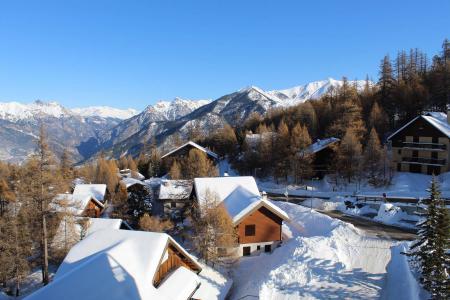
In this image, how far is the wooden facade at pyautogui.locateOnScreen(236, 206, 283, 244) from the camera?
1425 inches

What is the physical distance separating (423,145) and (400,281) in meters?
44.9

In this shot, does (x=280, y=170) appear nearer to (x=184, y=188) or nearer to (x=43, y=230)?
(x=184, y=188)

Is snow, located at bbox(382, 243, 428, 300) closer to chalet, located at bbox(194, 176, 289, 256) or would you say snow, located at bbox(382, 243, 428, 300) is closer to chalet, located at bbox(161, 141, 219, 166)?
chalet, located at bbox(194, 176, 289, 256)

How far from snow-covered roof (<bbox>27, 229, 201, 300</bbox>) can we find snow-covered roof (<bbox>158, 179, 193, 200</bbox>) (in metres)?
31.6

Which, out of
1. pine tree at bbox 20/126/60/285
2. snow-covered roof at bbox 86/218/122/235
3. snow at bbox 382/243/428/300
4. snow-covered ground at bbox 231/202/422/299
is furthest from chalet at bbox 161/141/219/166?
snow at bbox 382/243/428/300

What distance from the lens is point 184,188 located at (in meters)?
56.1

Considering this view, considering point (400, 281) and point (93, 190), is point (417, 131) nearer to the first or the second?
point (400, 281)

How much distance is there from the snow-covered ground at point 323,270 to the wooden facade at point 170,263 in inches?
230

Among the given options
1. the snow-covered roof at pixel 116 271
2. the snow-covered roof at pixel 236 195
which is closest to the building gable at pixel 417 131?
the snow-covered roof at pixel 236 195

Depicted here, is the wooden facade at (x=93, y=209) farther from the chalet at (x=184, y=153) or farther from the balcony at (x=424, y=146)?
the balcony at (x=424, y=146)

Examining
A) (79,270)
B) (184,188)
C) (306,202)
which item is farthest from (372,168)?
(79,270)

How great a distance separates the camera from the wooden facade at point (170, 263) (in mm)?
19605

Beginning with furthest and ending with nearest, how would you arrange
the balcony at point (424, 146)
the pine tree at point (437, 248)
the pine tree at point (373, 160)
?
the pine tree at point (373, 160) < the balcony at point (424, 146) < the pine tree at point (437, 248)

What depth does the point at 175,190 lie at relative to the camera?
2164 inches
